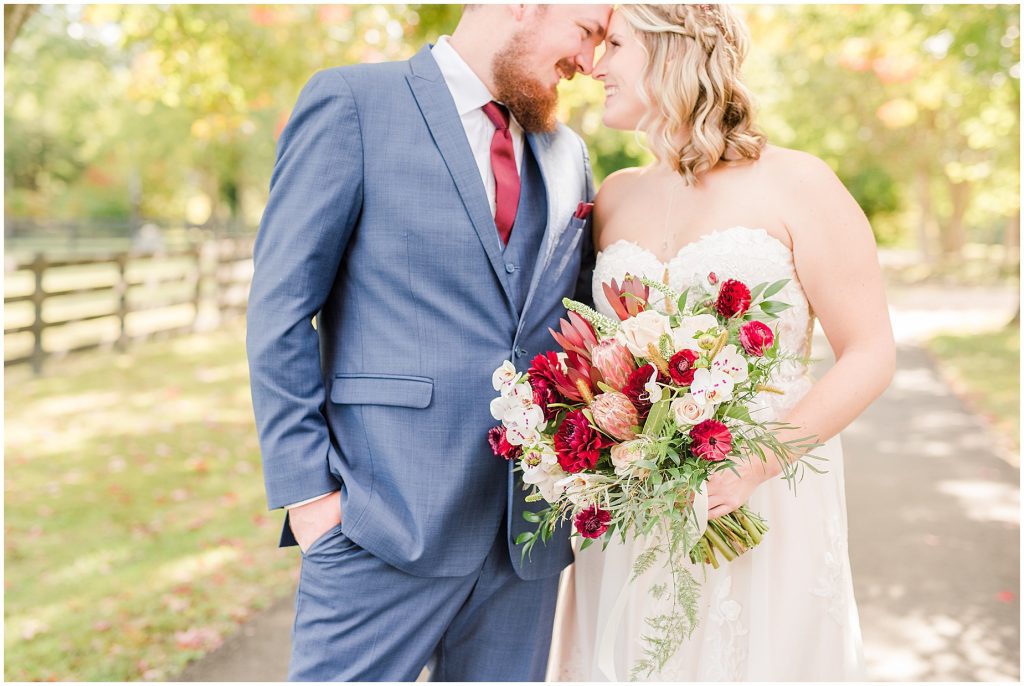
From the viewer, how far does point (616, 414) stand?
1.99m

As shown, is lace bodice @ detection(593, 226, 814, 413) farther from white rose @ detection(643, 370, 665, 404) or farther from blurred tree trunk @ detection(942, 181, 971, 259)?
blurred tree trunk @ detection(942, 181, 971, 259)

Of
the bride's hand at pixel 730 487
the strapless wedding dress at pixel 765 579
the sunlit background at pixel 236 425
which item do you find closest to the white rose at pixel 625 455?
the bride's hand at pixel 730 487

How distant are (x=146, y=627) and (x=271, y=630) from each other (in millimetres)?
617

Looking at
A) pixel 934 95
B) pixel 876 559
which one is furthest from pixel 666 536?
pixel 934 95

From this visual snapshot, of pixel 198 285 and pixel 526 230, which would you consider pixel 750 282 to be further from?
pixel 198 285

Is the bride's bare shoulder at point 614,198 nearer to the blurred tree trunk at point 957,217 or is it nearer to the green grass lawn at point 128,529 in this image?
the green grass lawn at point 128,529

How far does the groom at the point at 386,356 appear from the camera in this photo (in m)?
2.39

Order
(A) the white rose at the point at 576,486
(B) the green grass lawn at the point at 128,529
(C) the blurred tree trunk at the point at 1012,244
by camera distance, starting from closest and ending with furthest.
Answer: (A) the white rose at the point at 576,486
(B) the green grass lawn at the point at 128,529
(C) the blurred tree trunk at the point at 1012,244

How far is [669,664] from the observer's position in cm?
267

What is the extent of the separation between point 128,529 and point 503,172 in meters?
4.47

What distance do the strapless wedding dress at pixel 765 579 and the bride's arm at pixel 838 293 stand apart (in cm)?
8

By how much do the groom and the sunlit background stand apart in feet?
4.59

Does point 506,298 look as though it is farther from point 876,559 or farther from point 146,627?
point 876,559

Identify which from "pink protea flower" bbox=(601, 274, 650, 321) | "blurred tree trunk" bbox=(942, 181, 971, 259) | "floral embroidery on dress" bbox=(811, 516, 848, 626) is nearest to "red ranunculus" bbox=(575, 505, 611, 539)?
"pink protea flower" bbox=(601, 274, 650, 321)
